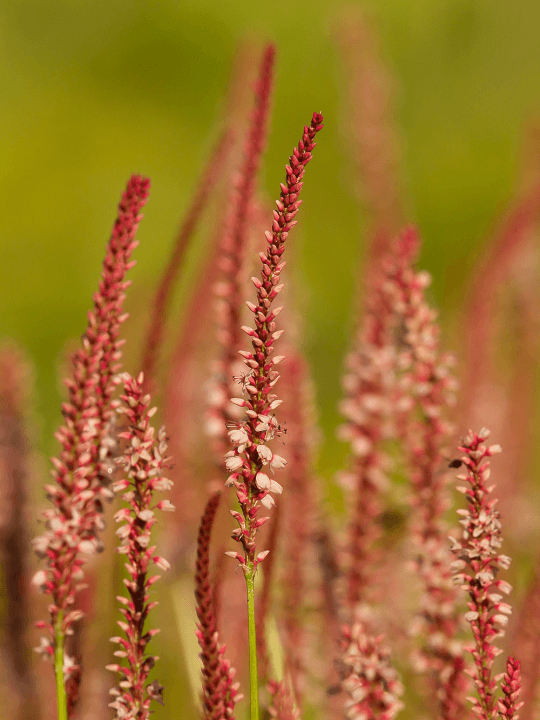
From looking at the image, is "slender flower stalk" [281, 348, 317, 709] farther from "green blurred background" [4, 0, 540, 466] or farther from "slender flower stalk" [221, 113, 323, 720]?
"green blurred background" [4, 0, 540, 466]

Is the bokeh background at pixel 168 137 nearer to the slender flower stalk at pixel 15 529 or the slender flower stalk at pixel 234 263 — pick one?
the slender flower stalk at pixel 15 529

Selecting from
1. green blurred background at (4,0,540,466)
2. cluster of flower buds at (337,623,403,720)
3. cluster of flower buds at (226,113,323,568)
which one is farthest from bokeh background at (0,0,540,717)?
cluster of flower buds at (226,113,323,568)

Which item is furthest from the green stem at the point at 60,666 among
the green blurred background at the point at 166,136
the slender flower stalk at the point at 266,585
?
the green blurred background at the point at 166,136

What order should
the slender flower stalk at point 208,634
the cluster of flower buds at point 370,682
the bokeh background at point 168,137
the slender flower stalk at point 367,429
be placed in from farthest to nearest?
the bokeh background at point 168,137
the slender flower stalk at point 367,429
the cluster of flower buds at point 370,682
the slender flower stalk at point 208,634

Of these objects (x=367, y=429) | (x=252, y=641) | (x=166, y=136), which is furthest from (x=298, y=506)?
(x=166, y=136)

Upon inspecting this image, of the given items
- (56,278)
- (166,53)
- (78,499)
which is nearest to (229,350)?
(78,499)
